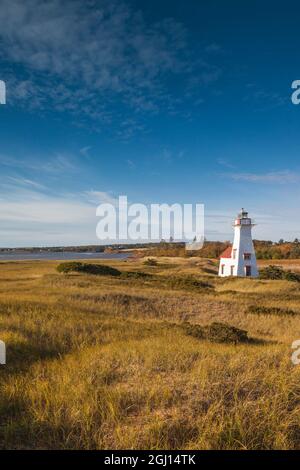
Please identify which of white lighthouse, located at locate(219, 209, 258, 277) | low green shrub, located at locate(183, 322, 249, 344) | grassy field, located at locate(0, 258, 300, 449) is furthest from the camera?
white lighthouse, located at locate(219, 209, 258, 277)

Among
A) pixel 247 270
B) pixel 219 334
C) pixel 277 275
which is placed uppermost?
pixel 219 334

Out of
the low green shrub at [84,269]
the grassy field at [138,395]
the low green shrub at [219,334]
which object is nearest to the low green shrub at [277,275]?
the low green shrub at [84,269]

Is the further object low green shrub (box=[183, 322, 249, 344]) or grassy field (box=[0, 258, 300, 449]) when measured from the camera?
low green shrub (box=[183, 322, 249, 344])

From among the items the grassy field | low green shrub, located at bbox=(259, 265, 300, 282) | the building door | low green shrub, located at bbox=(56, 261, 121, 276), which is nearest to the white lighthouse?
the building door

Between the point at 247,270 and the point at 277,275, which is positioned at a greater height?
the point at 247,270

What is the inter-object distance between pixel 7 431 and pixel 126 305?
47.5 feet

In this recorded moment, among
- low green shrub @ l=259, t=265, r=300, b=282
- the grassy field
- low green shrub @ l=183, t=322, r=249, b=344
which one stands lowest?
low green shrub @ l=259, t=265, r=300, b=282

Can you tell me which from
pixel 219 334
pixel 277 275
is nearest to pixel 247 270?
pixel 277 275

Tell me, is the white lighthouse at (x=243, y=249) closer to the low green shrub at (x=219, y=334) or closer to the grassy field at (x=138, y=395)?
the low green shrub at (x=219, y=334)

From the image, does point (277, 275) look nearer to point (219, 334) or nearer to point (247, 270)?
point (247, 270)

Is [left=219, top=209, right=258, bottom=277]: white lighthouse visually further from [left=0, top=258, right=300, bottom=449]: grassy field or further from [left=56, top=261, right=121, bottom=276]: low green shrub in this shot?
[left=0, top=258, right=300, bottom=449]: grassy field

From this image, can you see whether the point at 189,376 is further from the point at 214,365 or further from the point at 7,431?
the point at 7,431

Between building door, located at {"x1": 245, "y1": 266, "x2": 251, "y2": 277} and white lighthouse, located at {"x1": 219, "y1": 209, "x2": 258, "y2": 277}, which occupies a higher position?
white lighthouse, located at {"x1": 219, "y1": 209, "x2": 258, "y2": 277}

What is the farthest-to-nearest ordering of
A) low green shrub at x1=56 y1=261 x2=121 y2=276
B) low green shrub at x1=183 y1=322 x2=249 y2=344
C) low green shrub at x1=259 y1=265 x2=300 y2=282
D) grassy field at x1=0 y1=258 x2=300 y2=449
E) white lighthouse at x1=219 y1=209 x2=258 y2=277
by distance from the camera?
white lighthouse at x1=219 y1=209 x2=258 y2=277 < low green shrub at x1=259 y1=265 x2=300 y2=282 < low green shrub at x1=56 y1=261 x2=121 y2=276 < low green shrub at x1=183 y1=322 x2=249 y2=344 < grassy field at x1=0 y1=258 x2=300 y2=449
